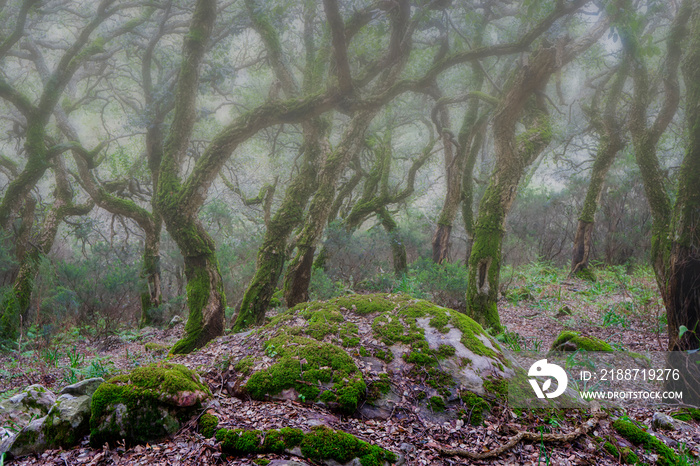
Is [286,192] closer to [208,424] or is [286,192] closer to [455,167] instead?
[208,424]

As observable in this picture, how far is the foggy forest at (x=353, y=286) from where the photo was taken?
271cm

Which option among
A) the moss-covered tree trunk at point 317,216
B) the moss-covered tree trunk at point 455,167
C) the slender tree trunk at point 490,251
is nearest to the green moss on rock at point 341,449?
the slender tree trunk at point 490,251

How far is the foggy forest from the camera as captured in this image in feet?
8.89

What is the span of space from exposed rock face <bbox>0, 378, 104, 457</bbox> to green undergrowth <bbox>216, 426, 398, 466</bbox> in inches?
40.8

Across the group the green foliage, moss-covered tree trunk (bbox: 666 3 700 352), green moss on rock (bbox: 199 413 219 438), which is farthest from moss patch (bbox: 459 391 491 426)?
the green foliage

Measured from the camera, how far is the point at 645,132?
277 inches

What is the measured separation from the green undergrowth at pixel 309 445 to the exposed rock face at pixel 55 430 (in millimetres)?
1035

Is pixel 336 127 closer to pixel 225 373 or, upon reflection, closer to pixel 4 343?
pixel 4 343

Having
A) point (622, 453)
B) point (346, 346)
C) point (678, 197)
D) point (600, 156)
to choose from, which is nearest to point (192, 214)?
point (346, 346)

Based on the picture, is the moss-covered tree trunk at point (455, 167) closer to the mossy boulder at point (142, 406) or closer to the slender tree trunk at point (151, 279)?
the slender tree trunk at point (151, 279)

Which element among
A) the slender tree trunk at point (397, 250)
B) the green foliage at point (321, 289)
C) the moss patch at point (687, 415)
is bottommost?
the moss patch at point (687, 415)

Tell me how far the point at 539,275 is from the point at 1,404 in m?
12.4

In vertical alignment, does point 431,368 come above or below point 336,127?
below

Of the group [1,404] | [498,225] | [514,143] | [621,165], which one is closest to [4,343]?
[1,404]
